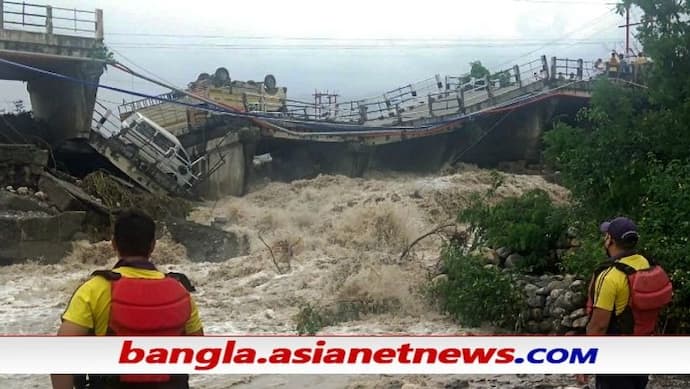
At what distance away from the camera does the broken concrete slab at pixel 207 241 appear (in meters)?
15.9

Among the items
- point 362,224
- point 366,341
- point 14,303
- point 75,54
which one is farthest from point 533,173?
point 366,341

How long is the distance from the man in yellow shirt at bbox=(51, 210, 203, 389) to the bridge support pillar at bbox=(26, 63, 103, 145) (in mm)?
17920

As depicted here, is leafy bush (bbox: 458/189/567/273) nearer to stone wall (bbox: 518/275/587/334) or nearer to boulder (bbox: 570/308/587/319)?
stone wall (bbox: 518/275/587/334)

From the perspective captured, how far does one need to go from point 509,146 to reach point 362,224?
1608 cm

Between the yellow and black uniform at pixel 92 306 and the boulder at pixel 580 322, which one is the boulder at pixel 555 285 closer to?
the boulder at pixel 580 322

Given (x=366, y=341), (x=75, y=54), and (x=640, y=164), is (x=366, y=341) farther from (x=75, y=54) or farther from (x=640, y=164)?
(x=75, y=54)

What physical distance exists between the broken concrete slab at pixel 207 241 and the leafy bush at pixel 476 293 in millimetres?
7551

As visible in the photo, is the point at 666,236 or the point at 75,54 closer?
the point at 666,236

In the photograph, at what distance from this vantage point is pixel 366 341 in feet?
12.0

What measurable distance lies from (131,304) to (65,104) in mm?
18734

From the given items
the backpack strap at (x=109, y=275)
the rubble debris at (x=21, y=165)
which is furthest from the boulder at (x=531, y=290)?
the rubble debris at (x=21, y=165)

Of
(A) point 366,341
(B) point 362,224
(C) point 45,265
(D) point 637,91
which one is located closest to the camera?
(A) point 366,341

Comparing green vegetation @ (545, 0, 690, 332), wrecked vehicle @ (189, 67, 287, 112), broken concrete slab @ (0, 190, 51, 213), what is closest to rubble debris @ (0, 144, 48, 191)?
broken concrete slab @ (0, 190, 51, 213)

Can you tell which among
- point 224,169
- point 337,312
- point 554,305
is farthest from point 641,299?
point 224,169
